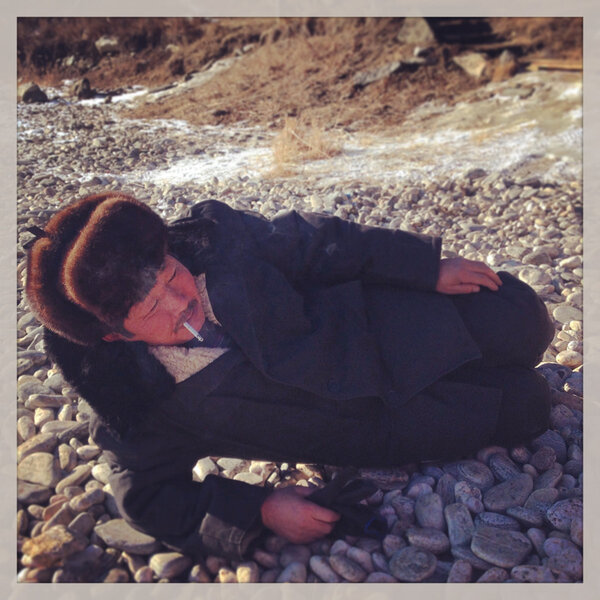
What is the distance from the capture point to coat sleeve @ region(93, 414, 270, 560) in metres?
1.58

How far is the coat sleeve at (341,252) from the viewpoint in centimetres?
195

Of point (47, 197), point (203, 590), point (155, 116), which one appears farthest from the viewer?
point (155, 116)

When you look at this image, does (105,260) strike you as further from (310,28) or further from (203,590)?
(310,28)

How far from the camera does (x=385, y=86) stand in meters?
7.64

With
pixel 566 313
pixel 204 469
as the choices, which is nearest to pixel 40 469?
pixel 204 469

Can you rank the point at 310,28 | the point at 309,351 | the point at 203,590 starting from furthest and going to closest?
the point at 310,28, the point at 309,351, the point at 203,590

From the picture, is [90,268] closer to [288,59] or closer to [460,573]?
[460,573]

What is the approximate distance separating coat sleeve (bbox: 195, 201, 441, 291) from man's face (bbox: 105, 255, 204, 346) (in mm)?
346

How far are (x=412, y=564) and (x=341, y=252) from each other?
92 centimetres

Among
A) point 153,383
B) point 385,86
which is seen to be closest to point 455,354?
point 153,383

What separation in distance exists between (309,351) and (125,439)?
54 cm

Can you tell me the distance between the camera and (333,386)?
1.73 meters

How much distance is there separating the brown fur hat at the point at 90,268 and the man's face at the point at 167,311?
0.03 m

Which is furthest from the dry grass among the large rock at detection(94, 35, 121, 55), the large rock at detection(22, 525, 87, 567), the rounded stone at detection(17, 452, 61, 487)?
the large rock at detection(94, 35, 121, 55)
